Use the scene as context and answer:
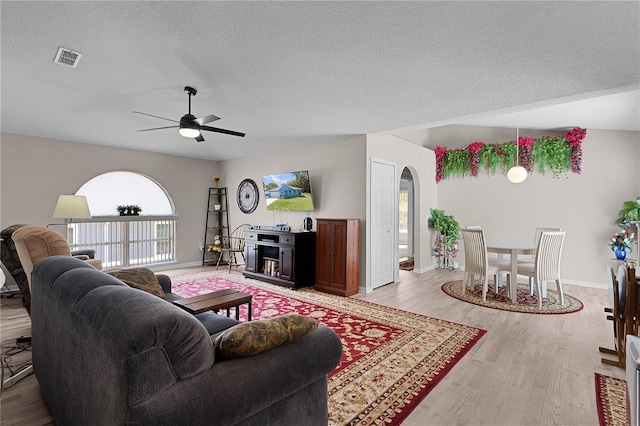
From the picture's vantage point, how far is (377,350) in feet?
9.46

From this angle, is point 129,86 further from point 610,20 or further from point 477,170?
point 477,170

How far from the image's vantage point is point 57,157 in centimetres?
556

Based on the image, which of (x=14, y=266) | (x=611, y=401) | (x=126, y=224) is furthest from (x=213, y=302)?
(x=126, y=224)

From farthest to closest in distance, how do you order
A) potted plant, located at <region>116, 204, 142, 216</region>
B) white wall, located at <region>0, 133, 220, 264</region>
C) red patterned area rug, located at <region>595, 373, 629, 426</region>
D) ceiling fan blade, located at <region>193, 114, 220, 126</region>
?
Result: potted plant, located at <region>116, 204, 142, 216</region>, white wall, located at <region>0, 133, 220, 264</region>, ceiling fan blade, located at <region>193, 114, 220, 126</region>, red patterned area rug, located at <region>595, 373, 629, 426</region>

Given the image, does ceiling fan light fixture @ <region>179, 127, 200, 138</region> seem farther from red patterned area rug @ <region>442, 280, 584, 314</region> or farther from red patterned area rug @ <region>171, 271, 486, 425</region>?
red patterned area rug @ <region>442, 280, 584, 314</region>

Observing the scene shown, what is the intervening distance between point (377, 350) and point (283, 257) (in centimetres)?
274

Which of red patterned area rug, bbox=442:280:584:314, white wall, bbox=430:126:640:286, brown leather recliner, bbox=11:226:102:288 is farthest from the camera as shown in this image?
white wall, bbox=430:126:640:286

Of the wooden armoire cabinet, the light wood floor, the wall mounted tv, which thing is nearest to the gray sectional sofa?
the light wood floor

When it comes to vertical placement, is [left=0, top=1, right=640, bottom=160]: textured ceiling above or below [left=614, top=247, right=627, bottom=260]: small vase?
above

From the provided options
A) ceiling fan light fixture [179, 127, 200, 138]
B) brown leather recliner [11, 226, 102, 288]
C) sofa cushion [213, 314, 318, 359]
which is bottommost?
sofa cushion [213, 314, 318, 359]

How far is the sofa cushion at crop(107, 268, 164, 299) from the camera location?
2.78m

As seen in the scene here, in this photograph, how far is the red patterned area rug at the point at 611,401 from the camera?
1.94 m

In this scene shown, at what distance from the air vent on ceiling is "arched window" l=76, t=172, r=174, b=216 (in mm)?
3795

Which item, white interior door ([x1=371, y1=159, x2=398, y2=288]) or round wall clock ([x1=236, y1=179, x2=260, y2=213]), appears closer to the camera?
white interior door ([x1=371, y1=159, x2=398, y2=288])
